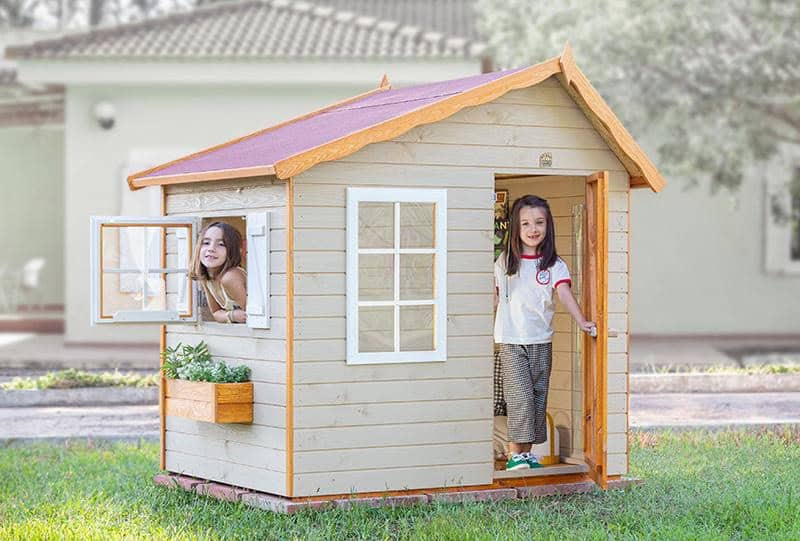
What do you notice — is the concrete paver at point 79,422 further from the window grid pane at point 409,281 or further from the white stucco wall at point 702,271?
the white stucco wall at point 702,271

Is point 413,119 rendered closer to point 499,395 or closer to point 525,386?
point 525,386

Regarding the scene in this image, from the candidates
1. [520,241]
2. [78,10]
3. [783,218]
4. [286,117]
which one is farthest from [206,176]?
[78,10]

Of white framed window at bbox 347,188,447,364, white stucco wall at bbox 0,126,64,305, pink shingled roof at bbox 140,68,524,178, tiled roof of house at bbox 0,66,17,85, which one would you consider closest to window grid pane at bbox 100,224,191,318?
pink shingled roof at bbox 140,68,524,178

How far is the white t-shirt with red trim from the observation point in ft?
29.3

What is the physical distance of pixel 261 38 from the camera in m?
19.3

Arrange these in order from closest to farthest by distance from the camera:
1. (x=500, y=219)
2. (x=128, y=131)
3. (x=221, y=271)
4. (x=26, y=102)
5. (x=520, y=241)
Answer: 1. (x=221, y=271)
2. (x=520, y=241)
3. (x=500, y=219)
4. (x=128, y=131)
5. (x=26, y=102)

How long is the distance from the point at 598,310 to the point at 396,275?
3.93 ft

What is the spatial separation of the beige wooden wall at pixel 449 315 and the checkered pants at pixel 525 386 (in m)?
0.43

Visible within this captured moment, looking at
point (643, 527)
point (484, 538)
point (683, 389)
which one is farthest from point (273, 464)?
point (683, 389)

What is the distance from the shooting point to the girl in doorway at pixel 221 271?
8.66 m

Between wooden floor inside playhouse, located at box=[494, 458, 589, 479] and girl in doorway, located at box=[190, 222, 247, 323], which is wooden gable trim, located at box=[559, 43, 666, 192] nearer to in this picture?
wooden floor inside playhouse, located at box=[494, 458, 589, 479]

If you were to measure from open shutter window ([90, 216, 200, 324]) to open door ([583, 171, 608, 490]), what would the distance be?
2.29 metres

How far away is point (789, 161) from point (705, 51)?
3.41 meters

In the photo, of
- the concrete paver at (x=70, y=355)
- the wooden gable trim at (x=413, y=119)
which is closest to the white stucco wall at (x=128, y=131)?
the concrete paver at (x=70, y=355)
